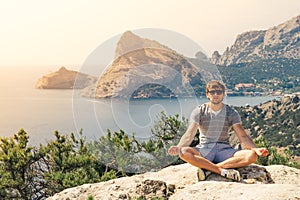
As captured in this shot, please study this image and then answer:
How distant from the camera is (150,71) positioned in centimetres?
580

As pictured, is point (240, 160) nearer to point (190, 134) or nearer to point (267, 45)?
point (190, 134)

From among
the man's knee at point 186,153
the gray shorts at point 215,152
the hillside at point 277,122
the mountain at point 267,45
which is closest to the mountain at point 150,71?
the gray shorts at point 215,152

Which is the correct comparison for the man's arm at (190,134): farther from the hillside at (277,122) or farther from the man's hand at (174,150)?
the hillside at (277,122)

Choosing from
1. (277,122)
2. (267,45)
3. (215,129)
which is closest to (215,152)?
(215,129)

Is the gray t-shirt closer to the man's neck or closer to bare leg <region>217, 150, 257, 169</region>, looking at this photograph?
the man's neck

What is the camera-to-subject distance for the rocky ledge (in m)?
3.41

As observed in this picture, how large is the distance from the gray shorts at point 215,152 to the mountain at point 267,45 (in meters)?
144

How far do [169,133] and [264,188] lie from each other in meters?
5.20

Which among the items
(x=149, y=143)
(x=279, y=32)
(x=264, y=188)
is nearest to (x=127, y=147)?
(x=149, y=143)

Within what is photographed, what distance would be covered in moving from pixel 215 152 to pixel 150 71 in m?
1.73

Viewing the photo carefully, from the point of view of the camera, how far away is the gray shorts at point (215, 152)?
4578mm

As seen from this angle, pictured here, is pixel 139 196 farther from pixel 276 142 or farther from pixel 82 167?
pixel 276 142

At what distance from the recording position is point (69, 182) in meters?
7.60

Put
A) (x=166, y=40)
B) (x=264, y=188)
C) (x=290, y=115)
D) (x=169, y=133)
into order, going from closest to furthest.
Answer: (x=264, y=188) → (x=166, y=40) → (x=169, y=133) → (x=290, y=115)
